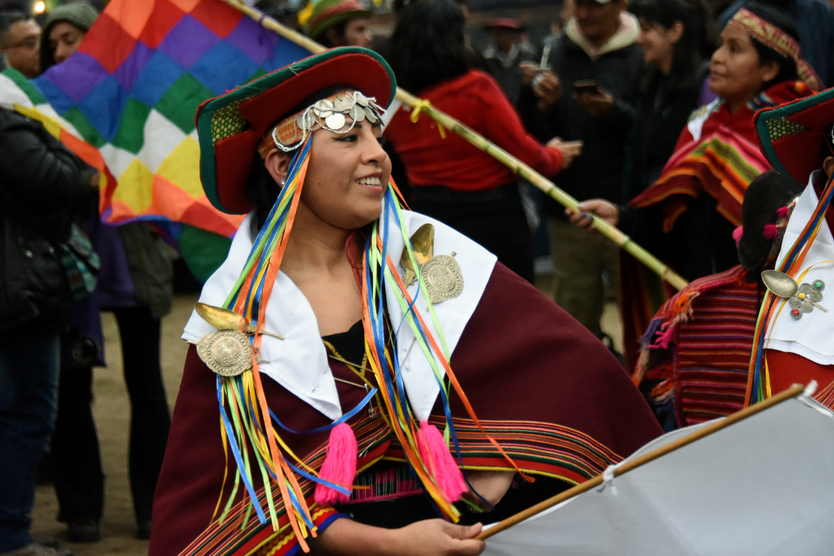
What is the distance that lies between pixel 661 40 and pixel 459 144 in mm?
1059

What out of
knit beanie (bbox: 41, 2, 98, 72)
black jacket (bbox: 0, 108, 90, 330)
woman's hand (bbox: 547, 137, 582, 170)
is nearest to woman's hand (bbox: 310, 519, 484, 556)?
black jacket (bbox: 0, 108, 90, 330)

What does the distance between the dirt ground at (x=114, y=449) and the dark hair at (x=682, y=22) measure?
118 inches

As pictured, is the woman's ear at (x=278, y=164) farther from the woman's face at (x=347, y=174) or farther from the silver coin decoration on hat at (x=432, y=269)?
the silver coin decoration on hat at (x=432, y=269)

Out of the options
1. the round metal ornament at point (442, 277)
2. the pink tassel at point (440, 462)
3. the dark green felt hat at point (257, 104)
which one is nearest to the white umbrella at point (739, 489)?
the pink tassel at point (440, 462)

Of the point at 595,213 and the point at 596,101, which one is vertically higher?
the point at 596,101

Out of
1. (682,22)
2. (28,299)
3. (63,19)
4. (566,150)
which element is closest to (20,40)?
(63,19)

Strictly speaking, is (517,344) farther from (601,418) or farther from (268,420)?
(268,420)

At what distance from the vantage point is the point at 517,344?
2.19 meters

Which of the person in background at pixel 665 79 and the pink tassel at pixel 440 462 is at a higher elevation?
the person in background at pixel 665 79

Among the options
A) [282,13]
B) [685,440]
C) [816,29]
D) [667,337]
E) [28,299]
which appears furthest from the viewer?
[282,13]

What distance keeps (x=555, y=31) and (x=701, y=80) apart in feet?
18.6

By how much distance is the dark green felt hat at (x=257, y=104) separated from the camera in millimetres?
2168

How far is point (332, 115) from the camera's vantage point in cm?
217

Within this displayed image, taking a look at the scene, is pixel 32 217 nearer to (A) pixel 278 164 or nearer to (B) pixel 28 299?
(B) pixel 28 299
